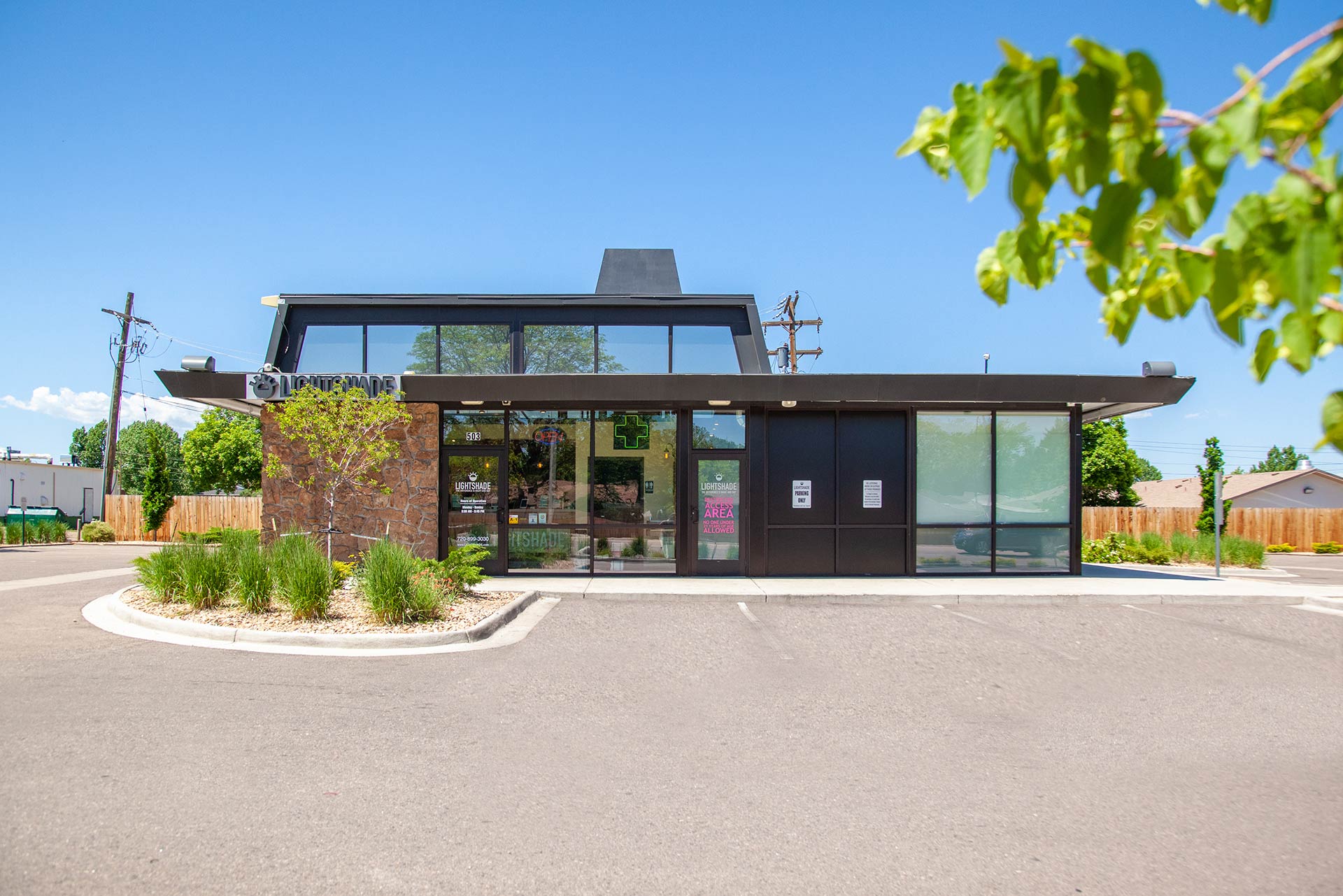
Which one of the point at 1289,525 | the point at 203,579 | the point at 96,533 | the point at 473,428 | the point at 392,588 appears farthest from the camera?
the point at 1289,525

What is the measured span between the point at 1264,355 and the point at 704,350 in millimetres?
14053

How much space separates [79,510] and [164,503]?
76.4 ft

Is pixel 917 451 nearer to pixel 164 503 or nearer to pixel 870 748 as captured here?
pixel 870 748

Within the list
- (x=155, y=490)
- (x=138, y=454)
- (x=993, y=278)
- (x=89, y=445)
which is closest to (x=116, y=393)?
(x=155, y=490)

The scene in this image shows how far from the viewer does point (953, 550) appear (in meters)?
15.5

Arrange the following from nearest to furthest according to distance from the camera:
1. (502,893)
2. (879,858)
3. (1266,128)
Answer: (1266,128)
(502,893)
(879,858)

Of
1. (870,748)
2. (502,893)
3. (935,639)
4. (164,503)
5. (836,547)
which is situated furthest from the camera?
(164,503)

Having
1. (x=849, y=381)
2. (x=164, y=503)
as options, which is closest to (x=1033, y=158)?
(x=849, y=381)

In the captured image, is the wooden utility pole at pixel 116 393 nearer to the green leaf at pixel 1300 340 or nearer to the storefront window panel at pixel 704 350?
the storefront window panel at pixel 704 350

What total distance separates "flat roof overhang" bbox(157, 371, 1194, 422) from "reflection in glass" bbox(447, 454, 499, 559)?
1.39 metres

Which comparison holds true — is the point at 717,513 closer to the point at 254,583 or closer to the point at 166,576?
the point at 254,583

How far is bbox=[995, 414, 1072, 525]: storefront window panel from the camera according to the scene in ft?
50.7

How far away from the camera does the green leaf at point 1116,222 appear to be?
4.57ft

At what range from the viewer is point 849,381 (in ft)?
46.5
